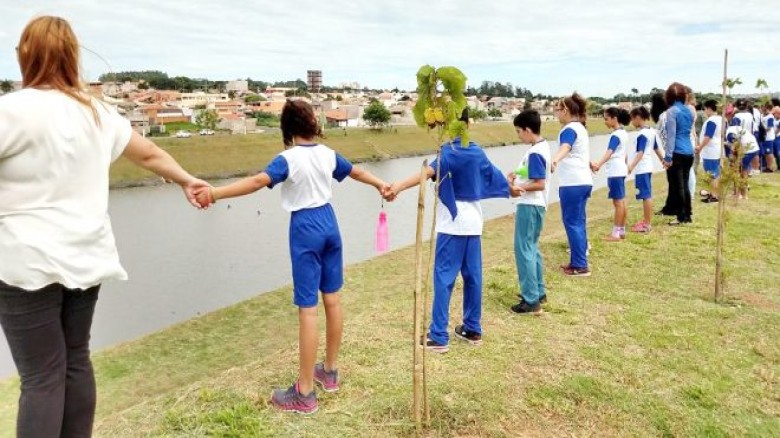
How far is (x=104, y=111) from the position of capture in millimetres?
2078

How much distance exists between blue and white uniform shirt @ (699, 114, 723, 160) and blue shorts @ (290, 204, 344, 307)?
286 inches

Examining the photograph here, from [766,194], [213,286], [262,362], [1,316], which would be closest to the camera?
[1,316]

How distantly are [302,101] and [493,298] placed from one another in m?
2.66

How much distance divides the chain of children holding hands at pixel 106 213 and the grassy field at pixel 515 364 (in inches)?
9.3

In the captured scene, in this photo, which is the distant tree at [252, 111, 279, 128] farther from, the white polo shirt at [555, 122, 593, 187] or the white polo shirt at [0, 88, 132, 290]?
the white polo shirt at [0, 88, 132, 290]

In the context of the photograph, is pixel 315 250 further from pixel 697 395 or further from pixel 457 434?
pixel 697 395

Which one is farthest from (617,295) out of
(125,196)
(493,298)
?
(125,196)

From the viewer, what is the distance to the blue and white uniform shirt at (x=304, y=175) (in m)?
2.84

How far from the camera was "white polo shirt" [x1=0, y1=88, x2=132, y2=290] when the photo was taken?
183 cm

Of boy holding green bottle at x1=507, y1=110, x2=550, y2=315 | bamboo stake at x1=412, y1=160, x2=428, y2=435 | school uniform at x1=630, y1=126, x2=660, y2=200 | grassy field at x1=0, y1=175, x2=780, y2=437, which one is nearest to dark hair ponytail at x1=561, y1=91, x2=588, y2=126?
boy holding green bottle at x1=507, y1=110, x2=550, y2=315

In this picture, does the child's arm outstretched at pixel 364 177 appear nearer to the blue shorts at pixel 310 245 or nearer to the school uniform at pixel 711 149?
the blue shorts at pixel 310 245

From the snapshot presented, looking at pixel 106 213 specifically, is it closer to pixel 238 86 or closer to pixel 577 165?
pixel 577 165

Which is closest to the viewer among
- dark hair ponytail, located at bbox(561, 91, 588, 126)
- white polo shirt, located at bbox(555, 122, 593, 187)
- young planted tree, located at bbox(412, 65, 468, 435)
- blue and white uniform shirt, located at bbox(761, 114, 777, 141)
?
young planted tree, located at bbox(412, 65, 468, 435)

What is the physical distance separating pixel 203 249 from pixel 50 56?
14.6 metres
